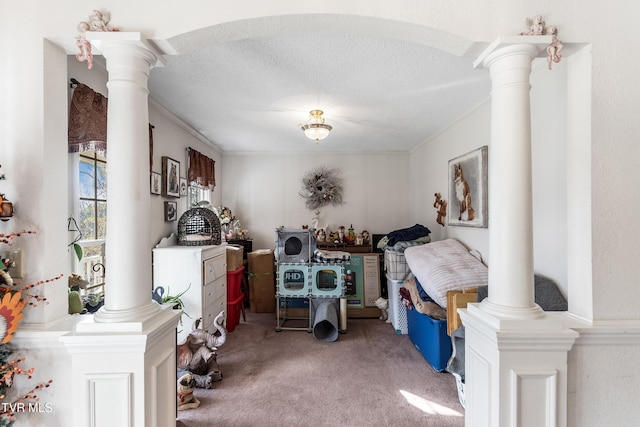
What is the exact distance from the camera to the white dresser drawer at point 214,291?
2.72m

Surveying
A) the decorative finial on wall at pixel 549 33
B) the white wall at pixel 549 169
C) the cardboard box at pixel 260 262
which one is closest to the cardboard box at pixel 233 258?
the cardboard box at pixel 260 262

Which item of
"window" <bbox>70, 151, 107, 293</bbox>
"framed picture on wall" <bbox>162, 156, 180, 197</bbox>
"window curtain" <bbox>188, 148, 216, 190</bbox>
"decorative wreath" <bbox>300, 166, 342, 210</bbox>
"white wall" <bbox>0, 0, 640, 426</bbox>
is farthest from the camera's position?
Answer: "decorative wreath" <bbox>300, 166, 342, 210</bbox>

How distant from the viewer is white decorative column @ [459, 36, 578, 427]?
1.20 metres

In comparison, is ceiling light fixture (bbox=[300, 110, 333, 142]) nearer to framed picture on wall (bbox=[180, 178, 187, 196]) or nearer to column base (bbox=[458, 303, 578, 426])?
framed picture on wall (bbox=[180, 178, 187, 196])

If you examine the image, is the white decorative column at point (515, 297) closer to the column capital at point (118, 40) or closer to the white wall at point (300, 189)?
the column capital at point (118, 40)

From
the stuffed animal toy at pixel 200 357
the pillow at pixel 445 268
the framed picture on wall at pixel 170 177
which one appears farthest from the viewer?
the framed picture on wall at pixel 170 177

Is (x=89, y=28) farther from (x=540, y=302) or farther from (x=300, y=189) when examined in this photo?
(x=300, y=189)

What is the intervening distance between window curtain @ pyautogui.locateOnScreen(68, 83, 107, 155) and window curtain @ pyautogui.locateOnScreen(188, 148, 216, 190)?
1533mm

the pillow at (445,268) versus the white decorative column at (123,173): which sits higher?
the white decorative column at (123,173)

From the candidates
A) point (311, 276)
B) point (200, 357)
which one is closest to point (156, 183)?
point (200, 357)

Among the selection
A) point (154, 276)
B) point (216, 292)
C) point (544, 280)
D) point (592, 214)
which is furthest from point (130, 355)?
point (544, 280)

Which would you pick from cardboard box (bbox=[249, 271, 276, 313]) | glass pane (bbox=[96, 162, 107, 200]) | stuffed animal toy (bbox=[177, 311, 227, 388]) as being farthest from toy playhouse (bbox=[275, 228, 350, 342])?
glass pane (bbox=[96, 162, 107, 200])

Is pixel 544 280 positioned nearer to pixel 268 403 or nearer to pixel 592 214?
pixel 592 214

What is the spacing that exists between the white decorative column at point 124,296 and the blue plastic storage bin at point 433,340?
6.88 feet
